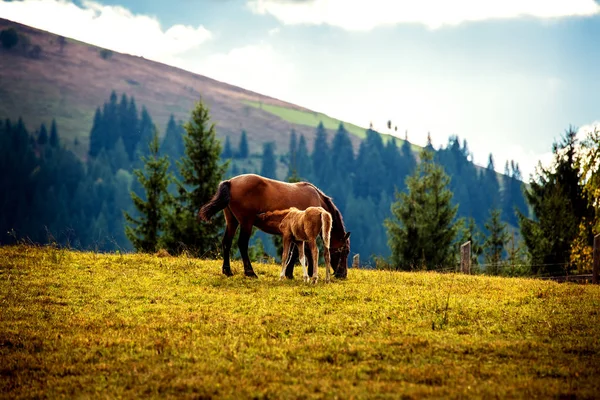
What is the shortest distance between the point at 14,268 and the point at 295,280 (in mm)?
7514

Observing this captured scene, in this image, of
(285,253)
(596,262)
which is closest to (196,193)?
(285,253)

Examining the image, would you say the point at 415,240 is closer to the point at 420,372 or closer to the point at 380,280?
the point at 380,280

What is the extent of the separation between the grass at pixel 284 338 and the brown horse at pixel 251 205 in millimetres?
1385

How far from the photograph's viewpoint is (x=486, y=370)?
803cm

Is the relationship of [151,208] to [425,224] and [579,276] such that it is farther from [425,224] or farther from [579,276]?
[579,276]


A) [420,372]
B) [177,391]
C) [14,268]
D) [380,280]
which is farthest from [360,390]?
[14,268]

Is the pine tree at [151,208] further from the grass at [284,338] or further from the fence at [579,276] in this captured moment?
the grass at [284,338]

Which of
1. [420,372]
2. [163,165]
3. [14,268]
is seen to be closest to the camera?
[420,372]

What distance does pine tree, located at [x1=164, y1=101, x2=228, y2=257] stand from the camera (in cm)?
3925

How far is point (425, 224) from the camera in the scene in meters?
47.7

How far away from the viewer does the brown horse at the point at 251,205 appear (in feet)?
54.4

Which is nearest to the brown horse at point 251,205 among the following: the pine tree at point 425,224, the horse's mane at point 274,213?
the horse's mane at point 274,213

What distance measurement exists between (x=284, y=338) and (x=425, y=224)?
39.4 m

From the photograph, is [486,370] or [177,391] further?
[486,370]
